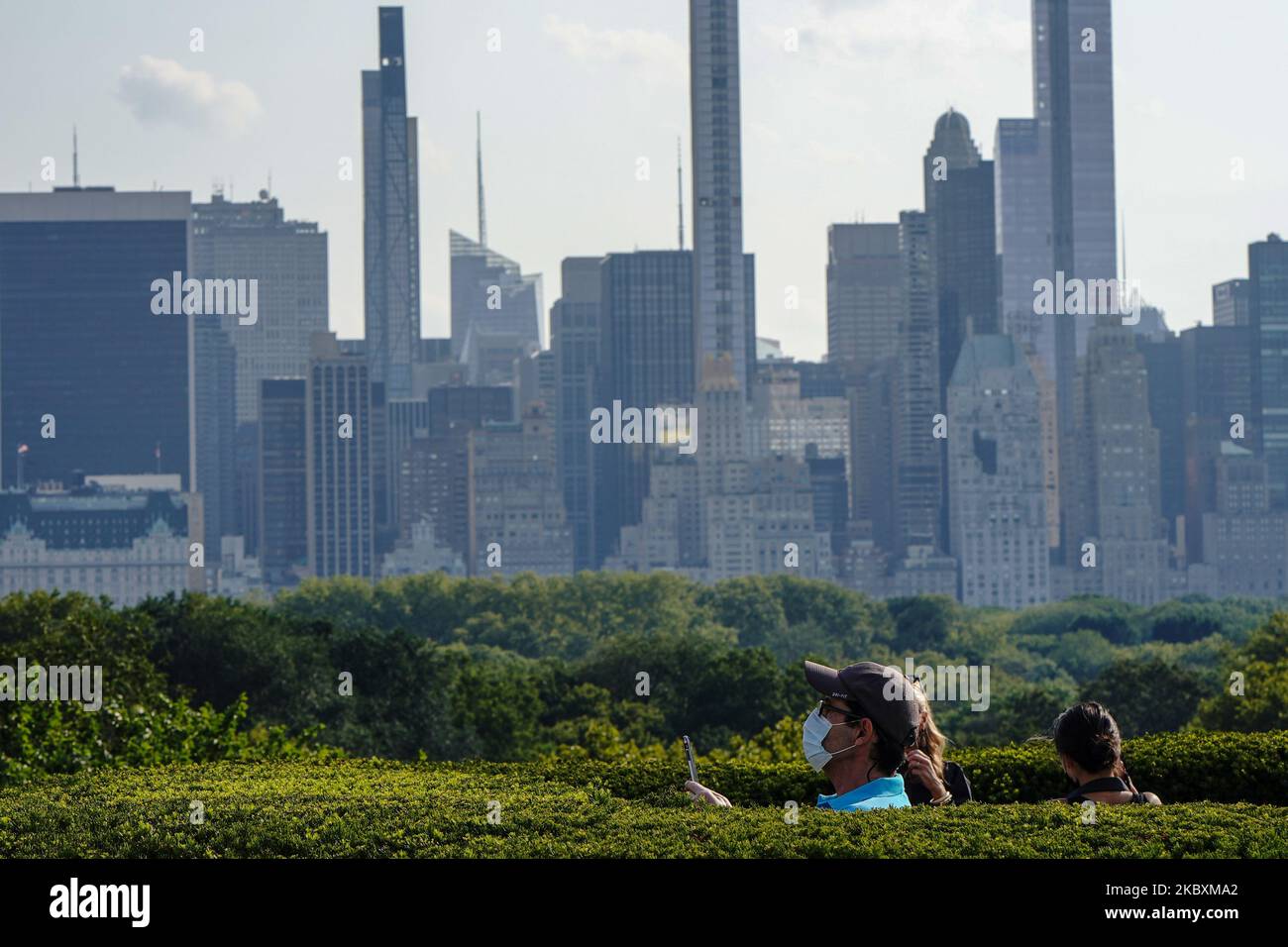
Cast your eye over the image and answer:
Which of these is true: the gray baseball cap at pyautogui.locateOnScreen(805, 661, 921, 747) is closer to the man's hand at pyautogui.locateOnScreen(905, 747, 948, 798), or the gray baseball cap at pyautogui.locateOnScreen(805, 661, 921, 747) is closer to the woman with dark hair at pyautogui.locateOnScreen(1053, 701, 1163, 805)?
the man's hand at pyautogui.locateOnScreen(905, 747, 948, 798)

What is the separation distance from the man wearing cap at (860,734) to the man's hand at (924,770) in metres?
0.25

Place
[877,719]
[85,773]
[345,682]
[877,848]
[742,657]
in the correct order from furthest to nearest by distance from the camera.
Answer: [742,657], [345,682], [85,773], [877,719], [877,848]

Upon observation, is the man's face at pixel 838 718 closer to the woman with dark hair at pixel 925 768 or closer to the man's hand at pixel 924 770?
the woman with dark hair at pixel 925 768

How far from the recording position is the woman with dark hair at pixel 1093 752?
8891mm

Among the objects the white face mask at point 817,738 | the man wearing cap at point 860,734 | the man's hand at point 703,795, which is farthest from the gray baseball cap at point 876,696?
the man's hand at point 703,795

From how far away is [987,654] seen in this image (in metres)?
134

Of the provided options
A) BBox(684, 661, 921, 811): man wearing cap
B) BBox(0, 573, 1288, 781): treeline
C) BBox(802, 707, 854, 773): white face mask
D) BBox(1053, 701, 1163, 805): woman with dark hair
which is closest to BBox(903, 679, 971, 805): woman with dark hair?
BBox(684, 661, 921, 811): man wearing cap

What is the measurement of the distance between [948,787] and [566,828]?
2.00m

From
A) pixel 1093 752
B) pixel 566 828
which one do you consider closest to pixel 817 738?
pixel 566 828

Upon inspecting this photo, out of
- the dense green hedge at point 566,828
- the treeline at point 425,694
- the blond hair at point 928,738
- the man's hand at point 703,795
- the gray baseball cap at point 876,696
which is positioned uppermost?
→ the gray baseball cap at point 876,696
